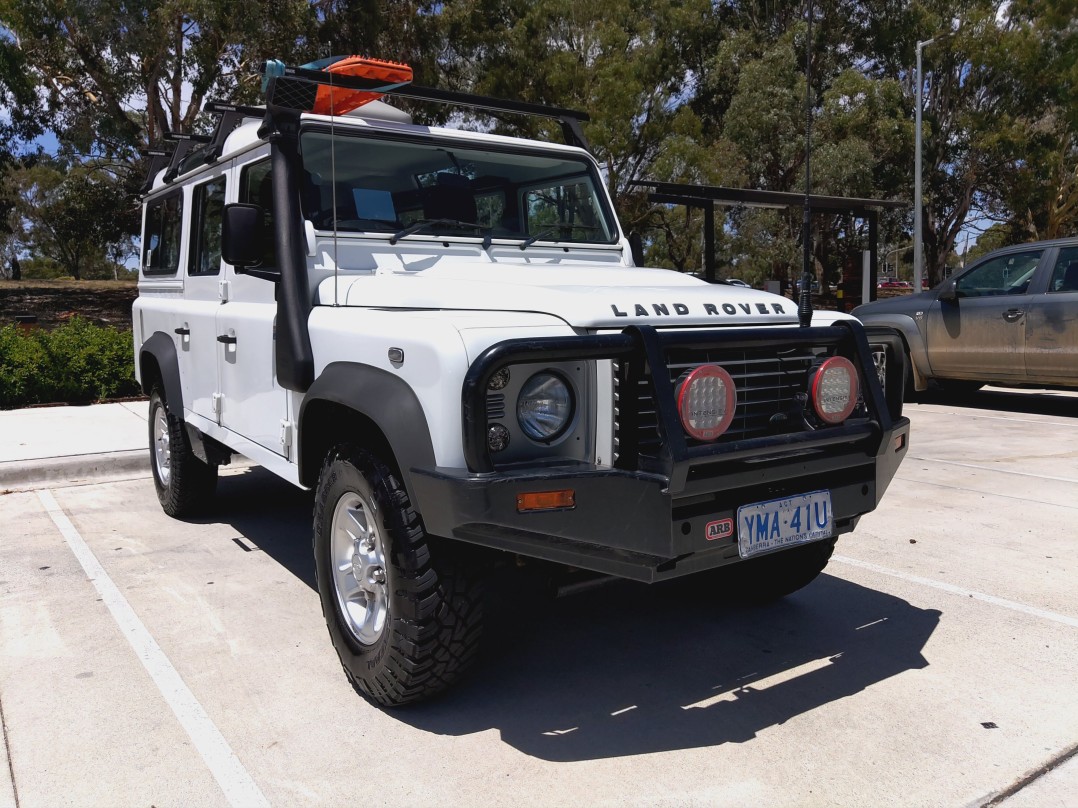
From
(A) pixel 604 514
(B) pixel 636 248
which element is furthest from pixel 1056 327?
(A) pixel 604 514

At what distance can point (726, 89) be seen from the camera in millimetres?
26922

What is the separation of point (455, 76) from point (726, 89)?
877 cm

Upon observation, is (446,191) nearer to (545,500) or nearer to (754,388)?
(754,388)

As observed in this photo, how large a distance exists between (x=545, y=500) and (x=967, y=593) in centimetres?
270

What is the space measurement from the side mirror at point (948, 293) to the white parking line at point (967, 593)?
600 centimetres

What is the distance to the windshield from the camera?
4.07m

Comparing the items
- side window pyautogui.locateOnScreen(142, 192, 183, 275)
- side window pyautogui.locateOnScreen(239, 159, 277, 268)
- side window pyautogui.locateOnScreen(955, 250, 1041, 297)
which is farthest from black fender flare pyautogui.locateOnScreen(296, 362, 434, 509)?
side window pyautogui.locateOnScreen(955, 250, 1041, 297)

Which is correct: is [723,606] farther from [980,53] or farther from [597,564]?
[980,53]

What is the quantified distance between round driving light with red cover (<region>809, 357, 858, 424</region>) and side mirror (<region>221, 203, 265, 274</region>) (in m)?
2.22

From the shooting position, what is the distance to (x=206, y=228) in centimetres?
509

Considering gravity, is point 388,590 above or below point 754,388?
below

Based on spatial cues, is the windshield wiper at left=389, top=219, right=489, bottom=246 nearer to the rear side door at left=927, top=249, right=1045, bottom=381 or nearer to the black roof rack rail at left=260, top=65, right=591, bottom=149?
the black roof rack rail at left=260, top=65, right=591, bottom=149

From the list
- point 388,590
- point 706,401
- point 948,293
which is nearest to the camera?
point 706,401

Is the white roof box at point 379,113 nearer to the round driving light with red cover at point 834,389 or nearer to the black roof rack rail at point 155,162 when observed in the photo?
the round driving light with red cover at point 834,389
